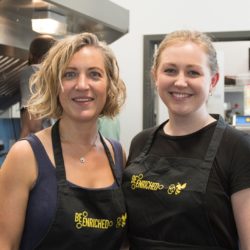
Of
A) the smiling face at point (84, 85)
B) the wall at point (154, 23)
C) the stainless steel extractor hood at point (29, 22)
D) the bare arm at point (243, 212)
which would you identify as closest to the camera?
the bare arm at point (243, 212)

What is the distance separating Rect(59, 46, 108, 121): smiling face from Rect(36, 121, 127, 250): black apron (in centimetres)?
9

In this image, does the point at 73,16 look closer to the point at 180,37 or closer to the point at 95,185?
the point at 180,37

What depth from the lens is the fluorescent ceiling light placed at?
1294 mm

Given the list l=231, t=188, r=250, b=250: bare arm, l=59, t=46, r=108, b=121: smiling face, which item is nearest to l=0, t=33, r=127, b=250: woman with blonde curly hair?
l=59, t=46, r=108, b=121: smiling face

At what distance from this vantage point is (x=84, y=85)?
106 cm

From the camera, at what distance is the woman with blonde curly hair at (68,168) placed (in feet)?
3.28

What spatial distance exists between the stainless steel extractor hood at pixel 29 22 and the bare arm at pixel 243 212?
28.2 inches

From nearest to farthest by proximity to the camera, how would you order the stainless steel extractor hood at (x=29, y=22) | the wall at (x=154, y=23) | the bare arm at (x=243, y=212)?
the bare arm at (x=243, y=212)
the stainless steel extractor hood at (x=29, y=22)
the wall at (x=154, y=23)

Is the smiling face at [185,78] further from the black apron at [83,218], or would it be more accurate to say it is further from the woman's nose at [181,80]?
the black apron at [83,218]

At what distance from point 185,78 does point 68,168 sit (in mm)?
372

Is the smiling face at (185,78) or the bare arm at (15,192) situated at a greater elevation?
the smiling face at (185,78)

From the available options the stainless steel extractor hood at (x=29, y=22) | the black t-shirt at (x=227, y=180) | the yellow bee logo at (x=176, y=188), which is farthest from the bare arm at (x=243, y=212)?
the stainless steel extractor hood at (x=29, y=22)

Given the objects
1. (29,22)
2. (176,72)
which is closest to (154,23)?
(29,22)

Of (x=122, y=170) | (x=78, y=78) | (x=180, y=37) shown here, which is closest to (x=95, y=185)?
(x=122, y=170)
